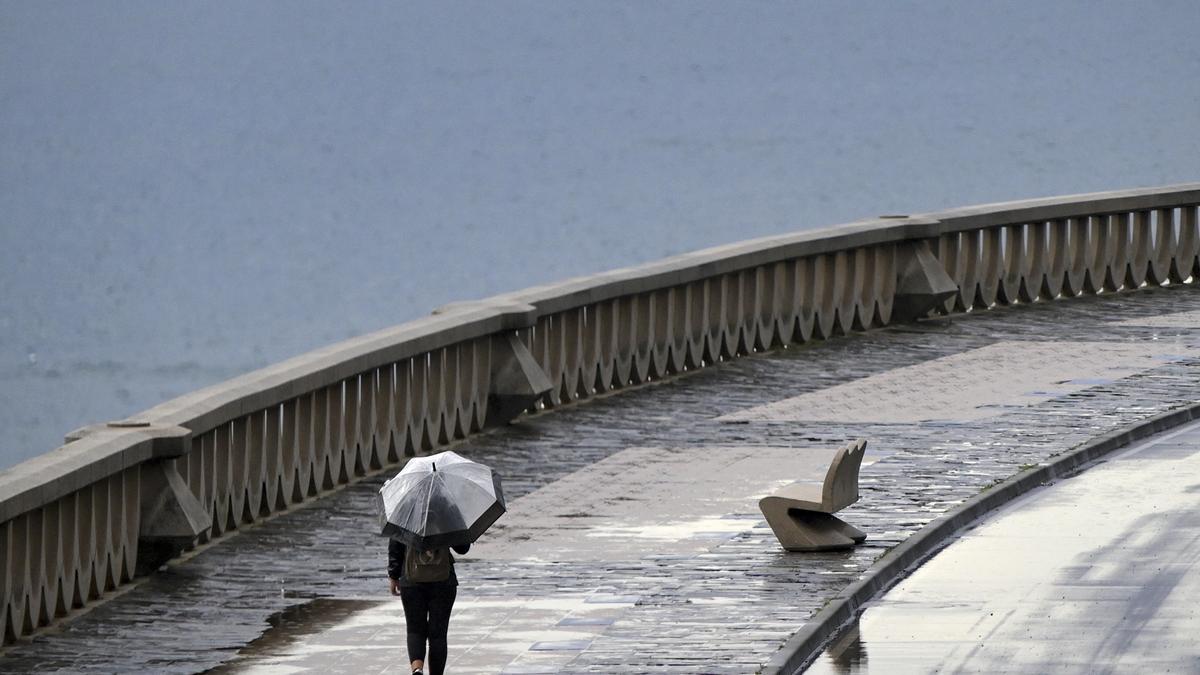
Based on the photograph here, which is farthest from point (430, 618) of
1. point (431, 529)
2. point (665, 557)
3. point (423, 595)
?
point (665, 557)

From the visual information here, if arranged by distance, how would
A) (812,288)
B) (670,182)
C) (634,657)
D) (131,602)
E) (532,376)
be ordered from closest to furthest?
1. (634,657)
2. (131,602)
3. (532,376)
4. (812,288)
5. (670,182)

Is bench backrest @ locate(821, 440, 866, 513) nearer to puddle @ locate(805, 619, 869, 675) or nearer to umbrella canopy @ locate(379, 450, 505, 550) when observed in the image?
puddle @ locate(805, 619, 869, 675)

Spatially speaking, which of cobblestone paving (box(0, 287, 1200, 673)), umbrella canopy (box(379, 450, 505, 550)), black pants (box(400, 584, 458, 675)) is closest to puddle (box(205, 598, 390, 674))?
cobblestone paving (box(0, 287, 1200, 673))

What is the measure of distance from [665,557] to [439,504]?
4.82 metres

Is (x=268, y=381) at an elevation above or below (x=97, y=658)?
above

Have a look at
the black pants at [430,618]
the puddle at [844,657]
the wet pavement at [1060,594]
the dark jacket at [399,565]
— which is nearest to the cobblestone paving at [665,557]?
Answer: the puddle at [844,657]

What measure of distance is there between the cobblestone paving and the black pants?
113cm

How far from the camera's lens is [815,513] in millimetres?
19359

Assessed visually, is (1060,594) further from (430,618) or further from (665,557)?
(430,618)

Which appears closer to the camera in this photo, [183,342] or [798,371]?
[798,371]

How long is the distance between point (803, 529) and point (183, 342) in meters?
157

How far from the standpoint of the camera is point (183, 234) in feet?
653

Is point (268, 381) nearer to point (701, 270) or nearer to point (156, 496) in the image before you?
point (156, 496)

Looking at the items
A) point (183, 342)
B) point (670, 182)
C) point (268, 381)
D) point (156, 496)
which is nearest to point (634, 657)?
point (156, 496)
